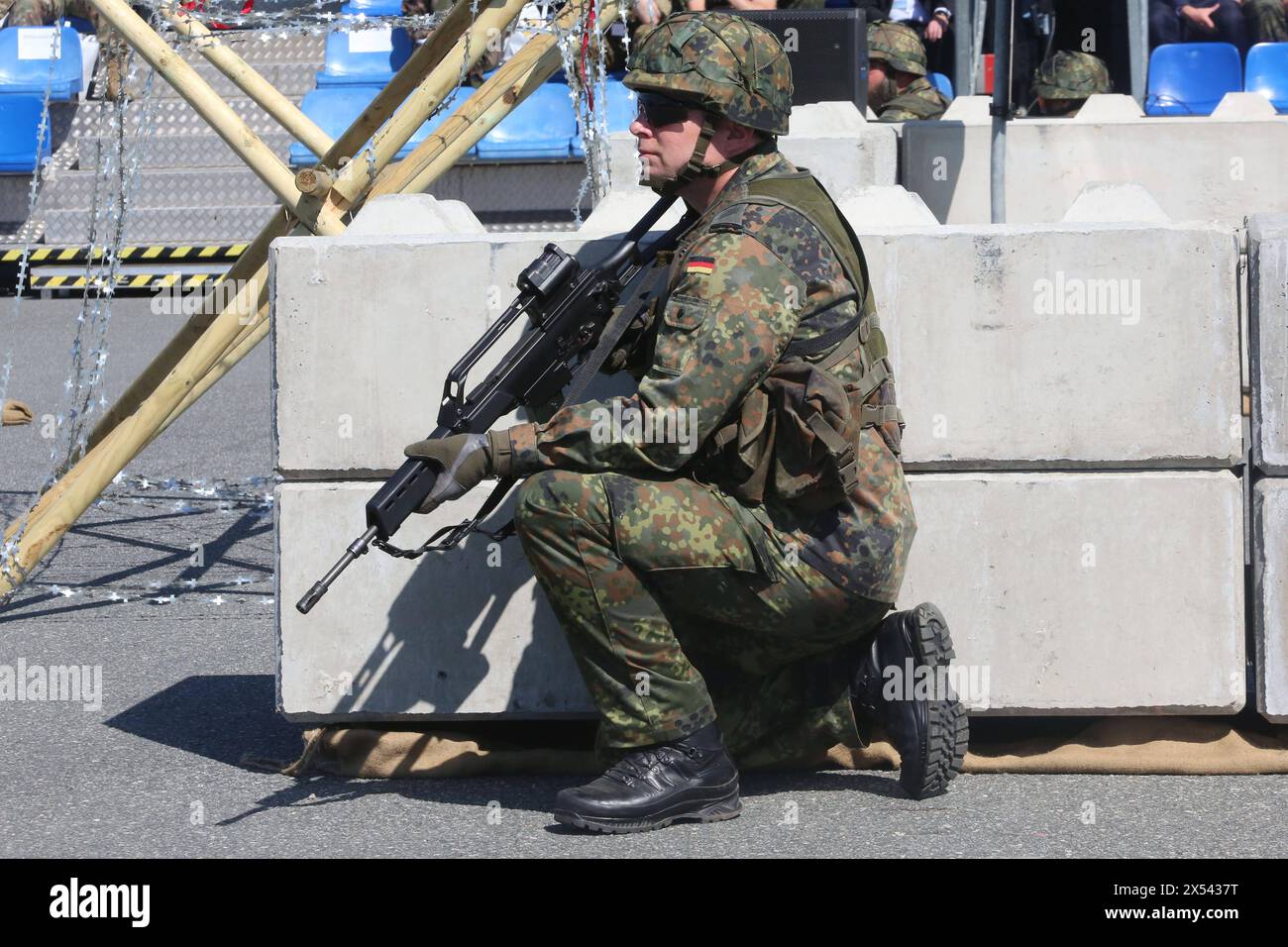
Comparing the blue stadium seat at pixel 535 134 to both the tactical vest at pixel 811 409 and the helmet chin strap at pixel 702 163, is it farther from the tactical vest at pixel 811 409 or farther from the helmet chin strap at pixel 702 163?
the tactical vest at pixel 811 409

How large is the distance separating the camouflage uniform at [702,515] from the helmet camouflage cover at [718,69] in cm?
5

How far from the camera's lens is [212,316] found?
590 cm

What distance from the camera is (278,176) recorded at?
590 cm

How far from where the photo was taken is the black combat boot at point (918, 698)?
3992mm

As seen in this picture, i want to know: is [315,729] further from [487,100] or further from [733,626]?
[487,100]

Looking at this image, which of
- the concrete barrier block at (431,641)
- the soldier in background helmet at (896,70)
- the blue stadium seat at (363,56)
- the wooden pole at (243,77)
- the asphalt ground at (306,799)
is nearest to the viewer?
the asphalt ground at (306,799)

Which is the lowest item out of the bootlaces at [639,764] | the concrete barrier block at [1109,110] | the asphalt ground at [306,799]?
the asphalt ground at [306,799]

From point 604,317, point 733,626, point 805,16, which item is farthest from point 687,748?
point 805,16

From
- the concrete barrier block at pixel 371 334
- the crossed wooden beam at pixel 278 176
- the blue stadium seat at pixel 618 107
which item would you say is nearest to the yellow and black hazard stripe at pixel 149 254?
the blue stadium seat at pixel 618 107

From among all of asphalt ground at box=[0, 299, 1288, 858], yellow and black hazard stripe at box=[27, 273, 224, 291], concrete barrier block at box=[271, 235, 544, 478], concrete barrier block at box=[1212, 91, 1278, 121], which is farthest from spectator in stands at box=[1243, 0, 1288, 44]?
concrete barrier block at box=[271, 235, 544, 478]

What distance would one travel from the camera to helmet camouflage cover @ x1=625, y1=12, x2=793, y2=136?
3.94m

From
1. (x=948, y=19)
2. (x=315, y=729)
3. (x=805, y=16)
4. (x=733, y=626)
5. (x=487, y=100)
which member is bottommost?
(x=315, y=729)

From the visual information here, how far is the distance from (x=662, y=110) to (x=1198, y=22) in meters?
11.1

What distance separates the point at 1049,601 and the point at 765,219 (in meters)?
1.13
